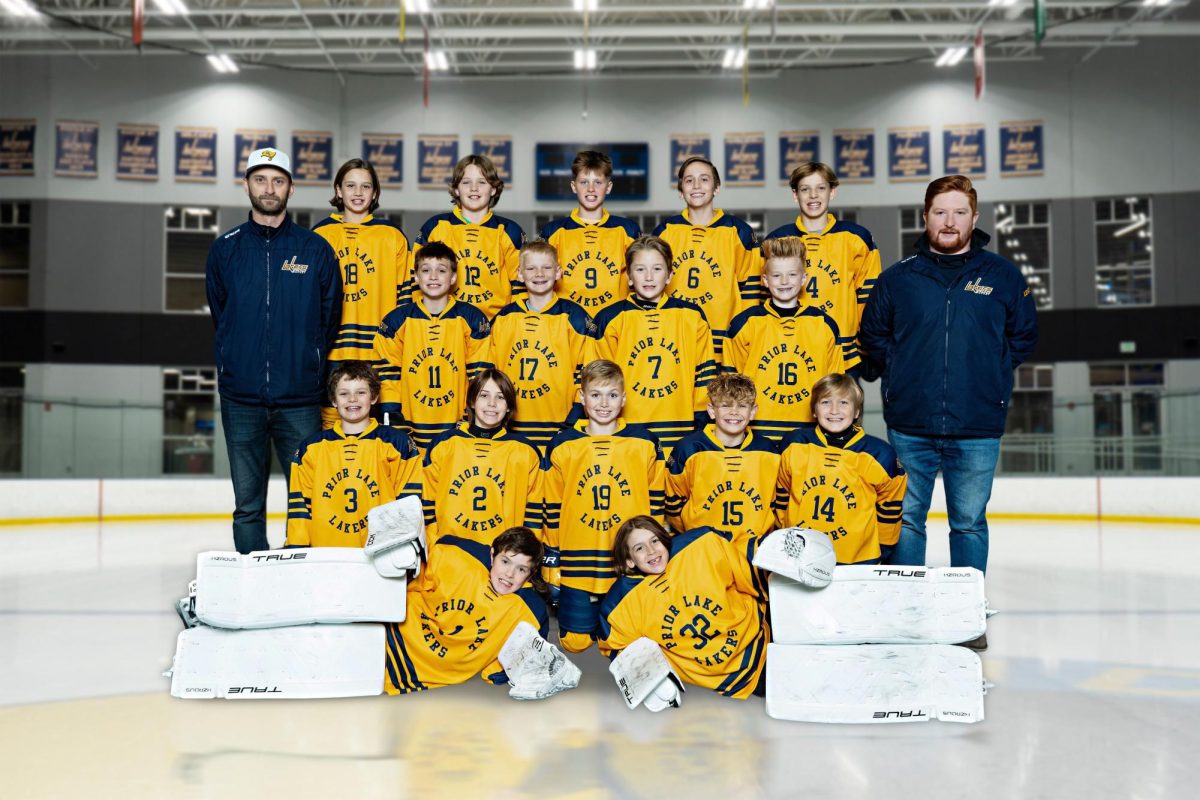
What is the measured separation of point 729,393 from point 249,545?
2085 mm

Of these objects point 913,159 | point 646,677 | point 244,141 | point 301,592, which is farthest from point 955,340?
point 244,141

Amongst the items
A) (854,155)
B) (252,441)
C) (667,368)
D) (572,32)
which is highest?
(572,32)

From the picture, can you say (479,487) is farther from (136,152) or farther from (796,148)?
(136,152)

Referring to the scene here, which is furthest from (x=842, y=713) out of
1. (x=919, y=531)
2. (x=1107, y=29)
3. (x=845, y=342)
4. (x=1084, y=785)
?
(x=1107, y=29)

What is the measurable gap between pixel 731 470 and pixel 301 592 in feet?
5.10

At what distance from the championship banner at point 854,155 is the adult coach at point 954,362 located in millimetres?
12396

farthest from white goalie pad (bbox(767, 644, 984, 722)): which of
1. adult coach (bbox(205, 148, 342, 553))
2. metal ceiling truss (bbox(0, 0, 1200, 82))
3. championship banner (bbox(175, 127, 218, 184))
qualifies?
championship banner (bbox(175, 127, 218, 184))

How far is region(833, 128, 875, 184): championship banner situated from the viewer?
1551 centimetres

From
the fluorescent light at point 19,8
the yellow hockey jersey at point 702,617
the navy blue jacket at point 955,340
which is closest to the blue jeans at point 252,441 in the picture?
the yellow hockey jersey at point 702,617

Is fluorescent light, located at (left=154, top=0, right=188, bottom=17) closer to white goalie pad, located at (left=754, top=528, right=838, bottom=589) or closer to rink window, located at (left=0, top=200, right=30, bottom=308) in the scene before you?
rink window, located at (left=0, top=200, right=30, bottom=308)

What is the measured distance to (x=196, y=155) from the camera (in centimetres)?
1535

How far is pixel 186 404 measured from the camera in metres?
9.92

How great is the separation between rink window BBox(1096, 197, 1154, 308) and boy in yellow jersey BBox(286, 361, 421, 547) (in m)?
14.5

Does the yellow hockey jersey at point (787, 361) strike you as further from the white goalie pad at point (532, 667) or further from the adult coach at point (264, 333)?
the adult coach at point (264, 333)
